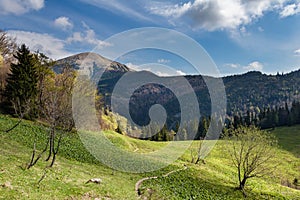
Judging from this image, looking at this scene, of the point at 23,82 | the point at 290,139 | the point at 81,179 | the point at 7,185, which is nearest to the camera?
the point at 7,185

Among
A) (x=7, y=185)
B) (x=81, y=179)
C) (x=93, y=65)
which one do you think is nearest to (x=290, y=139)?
(x=93, y=65)

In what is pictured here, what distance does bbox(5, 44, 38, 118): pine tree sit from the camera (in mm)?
52188

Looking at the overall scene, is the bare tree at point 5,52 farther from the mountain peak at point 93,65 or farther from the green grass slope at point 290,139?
the green grass slope at point 290,139

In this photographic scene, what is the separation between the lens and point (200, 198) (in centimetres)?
3203

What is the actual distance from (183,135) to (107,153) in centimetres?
10340

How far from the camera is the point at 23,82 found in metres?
53.2

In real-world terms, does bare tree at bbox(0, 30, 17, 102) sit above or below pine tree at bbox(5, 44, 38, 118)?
above

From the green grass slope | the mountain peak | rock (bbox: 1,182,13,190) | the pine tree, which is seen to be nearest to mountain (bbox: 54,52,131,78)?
the mountain peak

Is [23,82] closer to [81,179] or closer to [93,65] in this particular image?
[93,65]

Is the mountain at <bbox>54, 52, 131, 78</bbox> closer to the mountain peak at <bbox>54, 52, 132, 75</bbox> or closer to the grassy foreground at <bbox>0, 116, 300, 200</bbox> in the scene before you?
the mountain peak at <bbox>54, 52, 132, 75</bbox>

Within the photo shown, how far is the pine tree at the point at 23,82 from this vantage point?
5219 cm

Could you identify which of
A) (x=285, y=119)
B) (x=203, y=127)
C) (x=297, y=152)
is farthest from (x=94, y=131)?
(x=285, y=119)

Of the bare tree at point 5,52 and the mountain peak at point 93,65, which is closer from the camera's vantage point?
the mountain peak at point 93,65

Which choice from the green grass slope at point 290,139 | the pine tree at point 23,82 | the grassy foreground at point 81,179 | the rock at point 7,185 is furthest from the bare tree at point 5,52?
the green grass slope at point 290,139
